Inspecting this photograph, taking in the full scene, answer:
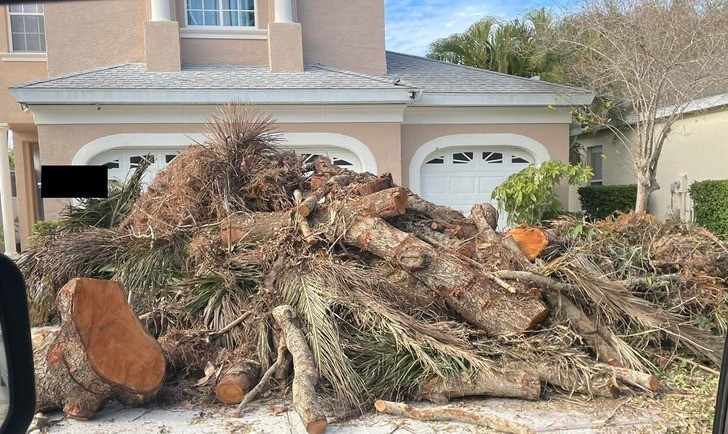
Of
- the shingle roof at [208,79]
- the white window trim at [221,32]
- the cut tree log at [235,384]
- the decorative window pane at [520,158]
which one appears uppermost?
the white window trim at [221,32]

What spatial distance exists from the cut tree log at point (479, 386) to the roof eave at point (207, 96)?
7226 mm

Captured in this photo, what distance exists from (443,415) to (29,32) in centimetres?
1314

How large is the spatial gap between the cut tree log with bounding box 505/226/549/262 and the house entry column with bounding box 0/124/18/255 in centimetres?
1091

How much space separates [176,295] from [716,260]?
5747mm

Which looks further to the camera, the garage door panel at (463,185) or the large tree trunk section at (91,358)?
the garage door panel at (463,185)

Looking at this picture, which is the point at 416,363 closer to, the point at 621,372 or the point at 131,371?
the point at 621,372

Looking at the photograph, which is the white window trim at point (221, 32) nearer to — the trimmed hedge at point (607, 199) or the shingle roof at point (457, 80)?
the shingle roof at point (457, 80)

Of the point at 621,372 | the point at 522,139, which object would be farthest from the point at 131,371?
the point at 522,139

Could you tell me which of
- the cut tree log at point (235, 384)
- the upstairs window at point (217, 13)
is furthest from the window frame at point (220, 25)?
the cut tree log at point (235, 384)

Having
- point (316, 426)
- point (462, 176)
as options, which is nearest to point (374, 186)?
point (316, 426)

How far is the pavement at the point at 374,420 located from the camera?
3.95 m

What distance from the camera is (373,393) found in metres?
4.39

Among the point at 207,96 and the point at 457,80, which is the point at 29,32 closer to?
the point at 207,96

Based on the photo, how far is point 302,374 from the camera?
4.17 metres
